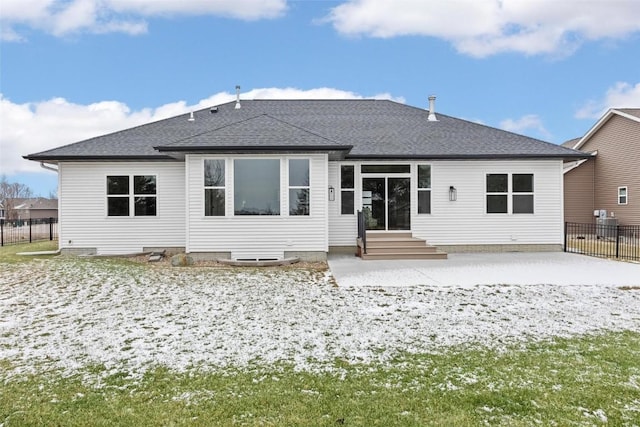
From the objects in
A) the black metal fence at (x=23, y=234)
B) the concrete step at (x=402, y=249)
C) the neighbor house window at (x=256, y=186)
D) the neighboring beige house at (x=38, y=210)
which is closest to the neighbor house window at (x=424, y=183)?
the concrete step at (x=402, y=249)

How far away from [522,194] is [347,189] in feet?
19.4

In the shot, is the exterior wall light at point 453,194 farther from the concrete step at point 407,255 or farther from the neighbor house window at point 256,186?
the neighbor house window at point 256,186

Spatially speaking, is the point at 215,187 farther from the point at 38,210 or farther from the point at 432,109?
→ the point at 38,210

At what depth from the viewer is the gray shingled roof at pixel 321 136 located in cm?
1051

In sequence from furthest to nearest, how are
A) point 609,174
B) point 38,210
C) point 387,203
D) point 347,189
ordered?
point 38,210
point 609,174
point 387,203
point 347,189

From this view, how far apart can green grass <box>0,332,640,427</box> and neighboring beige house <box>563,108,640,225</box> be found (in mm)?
16084

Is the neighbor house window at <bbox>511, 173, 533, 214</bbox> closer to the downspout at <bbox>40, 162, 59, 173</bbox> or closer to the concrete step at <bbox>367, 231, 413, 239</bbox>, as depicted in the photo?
the concrete step at <bbox>367, 231, 413, 239</bbox>

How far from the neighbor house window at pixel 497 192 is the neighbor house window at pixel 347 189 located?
4.59 meters

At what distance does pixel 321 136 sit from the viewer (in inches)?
427

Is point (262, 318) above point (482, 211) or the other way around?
the other way around

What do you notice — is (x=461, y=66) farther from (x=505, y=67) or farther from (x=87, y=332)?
(x=87, y=332)

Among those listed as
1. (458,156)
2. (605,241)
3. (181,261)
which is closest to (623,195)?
(605,241)

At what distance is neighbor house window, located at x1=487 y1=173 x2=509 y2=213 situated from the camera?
507 inches

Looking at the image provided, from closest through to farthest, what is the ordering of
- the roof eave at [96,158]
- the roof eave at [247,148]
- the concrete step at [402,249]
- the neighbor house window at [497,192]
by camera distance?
the roof eave at [247,148] < the concrete step at [402,249] < the roof eave at [96,158] < the neighbor house window at [497,192]
